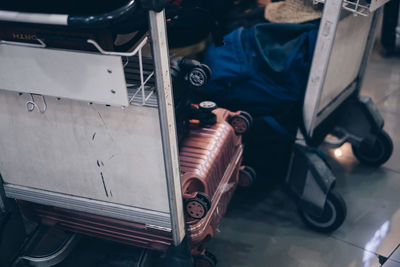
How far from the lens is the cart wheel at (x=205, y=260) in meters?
1.52

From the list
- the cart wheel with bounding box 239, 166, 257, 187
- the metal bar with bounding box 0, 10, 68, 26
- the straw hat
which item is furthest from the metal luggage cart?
the straw hat

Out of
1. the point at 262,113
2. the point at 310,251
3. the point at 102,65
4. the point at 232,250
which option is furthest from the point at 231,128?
the point at 102,65

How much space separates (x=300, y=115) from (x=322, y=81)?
0.22 meters

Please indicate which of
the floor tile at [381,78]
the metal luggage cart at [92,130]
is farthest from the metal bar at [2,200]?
the floor tile at [381,78]

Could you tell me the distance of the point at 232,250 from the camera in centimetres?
172

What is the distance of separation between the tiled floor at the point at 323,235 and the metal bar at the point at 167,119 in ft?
1.72

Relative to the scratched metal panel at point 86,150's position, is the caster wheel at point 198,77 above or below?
above

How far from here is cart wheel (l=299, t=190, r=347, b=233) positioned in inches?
68.4

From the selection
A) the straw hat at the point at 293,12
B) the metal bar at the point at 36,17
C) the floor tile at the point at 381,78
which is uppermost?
the metal bar at the point at 36,17

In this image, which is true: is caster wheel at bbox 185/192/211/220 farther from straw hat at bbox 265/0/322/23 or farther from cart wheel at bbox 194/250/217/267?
straw hat at bbox 265/0/322/23

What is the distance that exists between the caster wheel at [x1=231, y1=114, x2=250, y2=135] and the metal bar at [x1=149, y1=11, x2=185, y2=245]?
548 mm

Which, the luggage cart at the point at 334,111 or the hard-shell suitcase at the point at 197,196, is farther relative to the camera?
the luggage cart at the point at 334,111

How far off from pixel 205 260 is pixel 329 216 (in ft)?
2.04

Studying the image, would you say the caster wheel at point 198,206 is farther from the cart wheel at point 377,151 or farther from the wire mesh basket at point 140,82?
the cart wheel at point 377,151
